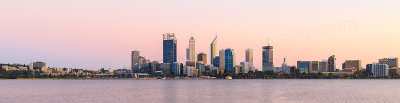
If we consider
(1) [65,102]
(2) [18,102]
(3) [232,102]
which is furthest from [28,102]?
(3) [232,102]

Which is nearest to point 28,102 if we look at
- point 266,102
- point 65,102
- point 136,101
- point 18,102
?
point 18,102

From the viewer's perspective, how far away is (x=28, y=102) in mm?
91438

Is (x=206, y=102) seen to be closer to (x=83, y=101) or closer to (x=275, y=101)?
(x=275, y=101)

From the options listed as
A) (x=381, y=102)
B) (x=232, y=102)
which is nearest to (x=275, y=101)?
(x=232, y=102)

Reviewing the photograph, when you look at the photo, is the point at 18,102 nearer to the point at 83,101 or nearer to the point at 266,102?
the point at 83,101

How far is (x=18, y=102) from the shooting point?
3622 inches

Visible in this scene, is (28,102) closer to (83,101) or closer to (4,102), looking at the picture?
(4,102)

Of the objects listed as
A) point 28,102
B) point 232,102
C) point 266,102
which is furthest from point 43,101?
point 266,102

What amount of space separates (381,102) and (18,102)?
8882 cm

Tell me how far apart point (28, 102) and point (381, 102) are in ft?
283

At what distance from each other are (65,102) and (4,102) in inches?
614

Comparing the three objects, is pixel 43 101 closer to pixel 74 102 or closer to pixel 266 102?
pixel 74 102

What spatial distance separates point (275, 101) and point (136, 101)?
3387cm

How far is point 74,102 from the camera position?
8944 centimetres
